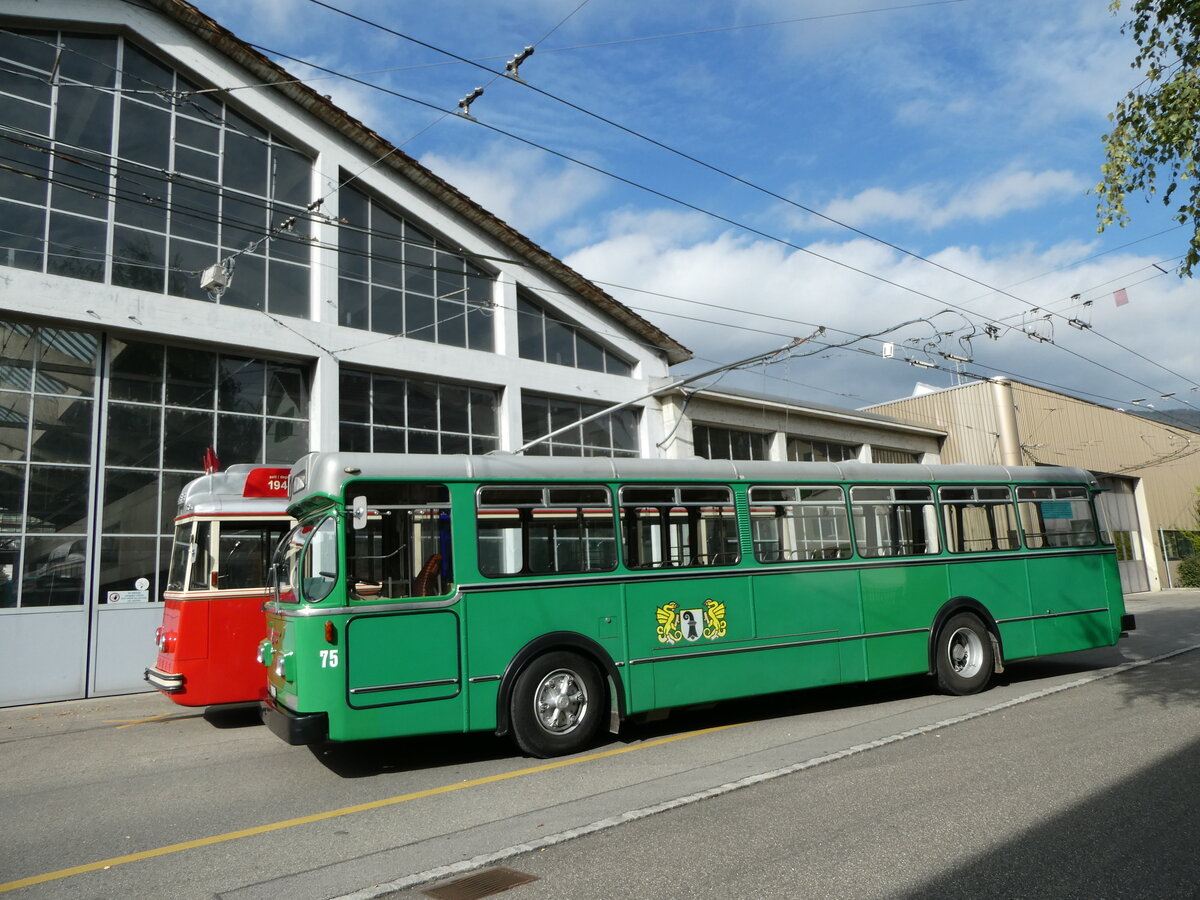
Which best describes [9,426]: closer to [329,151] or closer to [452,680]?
[329,151]

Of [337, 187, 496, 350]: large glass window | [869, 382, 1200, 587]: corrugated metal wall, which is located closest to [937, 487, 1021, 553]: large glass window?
[337, 187, 496, 350]: large glass window

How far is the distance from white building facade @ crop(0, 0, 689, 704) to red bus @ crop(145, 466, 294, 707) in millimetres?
5311

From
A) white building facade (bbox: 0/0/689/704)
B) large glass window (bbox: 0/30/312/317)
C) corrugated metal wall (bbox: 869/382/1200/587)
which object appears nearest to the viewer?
white building facade (bbox: 0/0/689/704)

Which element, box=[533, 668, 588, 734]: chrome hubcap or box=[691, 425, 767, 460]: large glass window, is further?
box=[691, 425, 767, 460]: large glass window

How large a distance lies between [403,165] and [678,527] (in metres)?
14.4

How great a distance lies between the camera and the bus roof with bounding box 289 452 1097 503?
787cm

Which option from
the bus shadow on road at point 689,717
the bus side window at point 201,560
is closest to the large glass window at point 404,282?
the bus side window at point 201,560

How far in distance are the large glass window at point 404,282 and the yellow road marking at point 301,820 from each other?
1275cm

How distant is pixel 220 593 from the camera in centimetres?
1073

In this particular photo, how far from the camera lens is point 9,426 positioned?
587 inches

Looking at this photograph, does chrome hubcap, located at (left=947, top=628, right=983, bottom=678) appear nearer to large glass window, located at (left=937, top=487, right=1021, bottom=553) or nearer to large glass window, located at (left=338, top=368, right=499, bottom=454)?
large glass window, located at (left=937, top=487, right=1021, bottom=553)

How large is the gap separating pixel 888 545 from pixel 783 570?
1.68 metres

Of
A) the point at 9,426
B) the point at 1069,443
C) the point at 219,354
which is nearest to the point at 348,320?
the point at 219,354

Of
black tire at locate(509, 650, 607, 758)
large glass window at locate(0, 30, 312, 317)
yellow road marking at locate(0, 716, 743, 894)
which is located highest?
large glass window at locate(0, 30, 312, 317)
